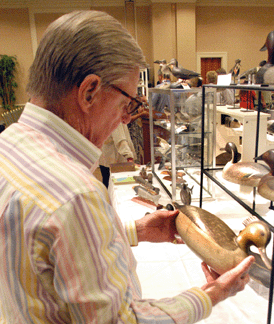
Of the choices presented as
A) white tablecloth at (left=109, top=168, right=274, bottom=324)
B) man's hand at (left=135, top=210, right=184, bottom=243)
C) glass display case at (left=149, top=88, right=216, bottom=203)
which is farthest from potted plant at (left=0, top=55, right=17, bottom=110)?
man's hand at (left=135, top=210, right=184, bottom=243)

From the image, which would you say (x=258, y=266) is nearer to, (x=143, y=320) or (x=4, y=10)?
(x=143, y=320)

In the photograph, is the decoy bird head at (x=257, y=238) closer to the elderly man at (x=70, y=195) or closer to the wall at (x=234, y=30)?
the elderly man at (x=70, y=195)

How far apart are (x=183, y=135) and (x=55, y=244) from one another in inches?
79.2

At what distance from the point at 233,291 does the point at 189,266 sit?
2.68 ft

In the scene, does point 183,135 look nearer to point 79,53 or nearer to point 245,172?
Answer: point 245,172

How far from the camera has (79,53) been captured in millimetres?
543

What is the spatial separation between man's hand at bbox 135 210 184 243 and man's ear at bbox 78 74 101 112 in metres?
0.57

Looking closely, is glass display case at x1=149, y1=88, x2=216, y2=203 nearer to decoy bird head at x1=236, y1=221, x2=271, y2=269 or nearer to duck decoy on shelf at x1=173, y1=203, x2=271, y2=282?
duck decoy on shelf at x1=173, y1=203, x2=271, y2=282

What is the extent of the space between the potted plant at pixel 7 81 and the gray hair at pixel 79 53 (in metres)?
6.93

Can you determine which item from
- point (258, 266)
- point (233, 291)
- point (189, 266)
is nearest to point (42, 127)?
point (233, 291)

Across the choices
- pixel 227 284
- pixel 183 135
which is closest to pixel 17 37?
pixel 183 135

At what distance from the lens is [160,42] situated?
6.91 m

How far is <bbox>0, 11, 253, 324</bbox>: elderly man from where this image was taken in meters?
0.44

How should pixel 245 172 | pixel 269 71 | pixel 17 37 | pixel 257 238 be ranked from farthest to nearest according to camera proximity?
pixel 17 37
pixel 245 172
pixel 269 71
pixel 257 238
